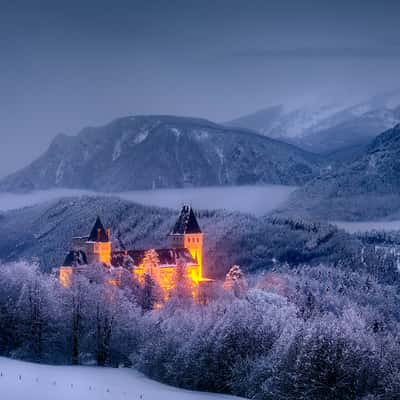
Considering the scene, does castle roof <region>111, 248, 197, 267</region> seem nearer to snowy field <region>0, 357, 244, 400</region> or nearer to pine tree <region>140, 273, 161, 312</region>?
pine tree <region>140, 273, 161, 312</region>

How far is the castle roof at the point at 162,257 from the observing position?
545 feet

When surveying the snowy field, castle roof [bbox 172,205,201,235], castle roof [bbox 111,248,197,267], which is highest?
castle roof [bbox 172,205,201,235]

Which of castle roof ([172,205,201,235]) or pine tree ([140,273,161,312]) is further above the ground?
castle roof ([172,205,201,235])

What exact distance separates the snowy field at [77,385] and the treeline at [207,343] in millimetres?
3813

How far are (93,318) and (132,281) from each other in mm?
43958

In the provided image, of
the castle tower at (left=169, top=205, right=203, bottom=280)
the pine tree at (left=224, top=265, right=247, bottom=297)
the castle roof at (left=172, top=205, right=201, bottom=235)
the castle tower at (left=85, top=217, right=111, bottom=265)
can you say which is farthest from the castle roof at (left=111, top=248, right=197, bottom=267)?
the pine tree at (left=224, top=265, right=247, bottom=297)

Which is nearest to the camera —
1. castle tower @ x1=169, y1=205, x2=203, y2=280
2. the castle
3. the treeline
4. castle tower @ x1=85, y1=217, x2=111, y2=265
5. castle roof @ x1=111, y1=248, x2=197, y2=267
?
the treeline

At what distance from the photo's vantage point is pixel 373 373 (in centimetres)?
6669

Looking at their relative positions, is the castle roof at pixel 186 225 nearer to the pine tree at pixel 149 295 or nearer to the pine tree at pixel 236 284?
the pine tree at pixel 236 284

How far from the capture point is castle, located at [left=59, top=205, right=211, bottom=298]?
159 metres

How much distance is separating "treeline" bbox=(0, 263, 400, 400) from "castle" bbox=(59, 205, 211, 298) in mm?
34204

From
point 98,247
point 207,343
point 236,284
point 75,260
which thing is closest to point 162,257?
point 98,247

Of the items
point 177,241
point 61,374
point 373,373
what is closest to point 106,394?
point 61,374

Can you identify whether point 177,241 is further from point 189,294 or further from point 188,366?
point 188,366
